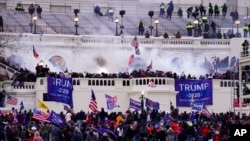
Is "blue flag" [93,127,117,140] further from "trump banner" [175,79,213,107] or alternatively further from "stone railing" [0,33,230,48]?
"stone railing" [0,33,230,48]

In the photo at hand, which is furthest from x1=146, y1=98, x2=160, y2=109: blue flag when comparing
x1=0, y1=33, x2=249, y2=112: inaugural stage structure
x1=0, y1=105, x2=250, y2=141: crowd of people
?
x1=0, y1=105, x2=250, y2=141: crowd of people

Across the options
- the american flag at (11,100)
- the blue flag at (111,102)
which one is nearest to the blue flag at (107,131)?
the blue flag at (111,102)

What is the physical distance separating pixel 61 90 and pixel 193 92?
362 inches

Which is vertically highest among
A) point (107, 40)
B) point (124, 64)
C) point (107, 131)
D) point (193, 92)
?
point (107, 40)

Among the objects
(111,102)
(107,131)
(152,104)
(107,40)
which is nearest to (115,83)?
A: (111,102)

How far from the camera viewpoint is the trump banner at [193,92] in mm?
70875

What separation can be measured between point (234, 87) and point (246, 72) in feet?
8.21

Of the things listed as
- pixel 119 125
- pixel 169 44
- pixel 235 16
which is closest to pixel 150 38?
pixel 169 44

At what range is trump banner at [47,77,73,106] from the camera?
6489 centimetres

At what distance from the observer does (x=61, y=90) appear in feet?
215

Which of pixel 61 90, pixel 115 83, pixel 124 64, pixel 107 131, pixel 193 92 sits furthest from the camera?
pixel 124 64

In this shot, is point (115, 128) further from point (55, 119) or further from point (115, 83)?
point (115, 83)

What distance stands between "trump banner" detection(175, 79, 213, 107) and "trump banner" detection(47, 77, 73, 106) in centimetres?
818

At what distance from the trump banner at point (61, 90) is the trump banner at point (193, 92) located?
8.18 m
